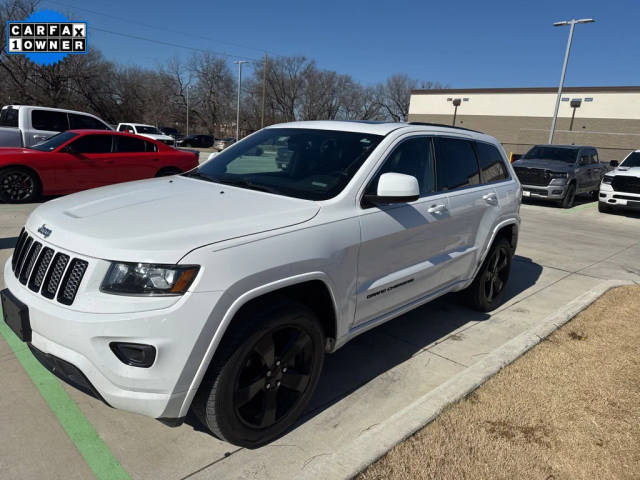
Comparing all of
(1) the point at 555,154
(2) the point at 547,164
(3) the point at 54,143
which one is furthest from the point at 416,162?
(1) the point at 555,154

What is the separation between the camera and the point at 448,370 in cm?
362

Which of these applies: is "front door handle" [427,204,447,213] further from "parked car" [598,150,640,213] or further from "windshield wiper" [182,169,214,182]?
"parked car" [598,150,640,213]

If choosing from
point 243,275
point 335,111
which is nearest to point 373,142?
point 243,275

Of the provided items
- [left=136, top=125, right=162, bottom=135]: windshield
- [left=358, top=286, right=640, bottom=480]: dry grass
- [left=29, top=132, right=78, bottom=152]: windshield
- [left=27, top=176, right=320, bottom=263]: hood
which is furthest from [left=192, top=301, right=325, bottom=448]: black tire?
[left=136, top=125, right=162, bottom=135]: windshield

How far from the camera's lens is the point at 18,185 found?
28.7ft

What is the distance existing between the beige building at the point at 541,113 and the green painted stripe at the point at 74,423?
1966 inches

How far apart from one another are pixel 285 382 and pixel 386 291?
0.96m

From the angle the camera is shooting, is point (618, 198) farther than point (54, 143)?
Yes

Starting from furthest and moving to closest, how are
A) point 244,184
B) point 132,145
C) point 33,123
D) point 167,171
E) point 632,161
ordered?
point 632,161 < point 33,123 < point 167,171 < point 132,145 < point 244,184

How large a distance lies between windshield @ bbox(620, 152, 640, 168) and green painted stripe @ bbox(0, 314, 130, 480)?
14522 millimetres

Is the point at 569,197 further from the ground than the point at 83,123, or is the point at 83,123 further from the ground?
the point at 83,123

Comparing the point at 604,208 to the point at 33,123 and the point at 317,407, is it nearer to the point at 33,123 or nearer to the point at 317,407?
the point at 317,407

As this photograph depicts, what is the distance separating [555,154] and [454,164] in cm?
1246

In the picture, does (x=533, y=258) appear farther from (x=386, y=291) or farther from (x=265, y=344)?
(x=265, y=344)
